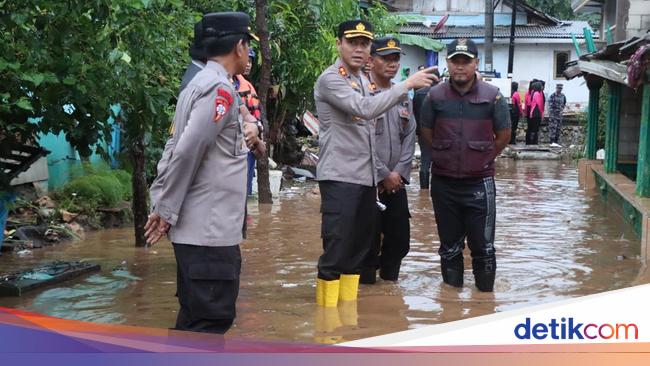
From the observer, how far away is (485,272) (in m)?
7.43

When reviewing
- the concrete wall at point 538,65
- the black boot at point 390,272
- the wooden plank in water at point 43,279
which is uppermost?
the concrete wall at point 538,65

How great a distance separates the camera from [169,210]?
182 inches

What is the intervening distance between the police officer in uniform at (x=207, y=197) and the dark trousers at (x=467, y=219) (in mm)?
3002

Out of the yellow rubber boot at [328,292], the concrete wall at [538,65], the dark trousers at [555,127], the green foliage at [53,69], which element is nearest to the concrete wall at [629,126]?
the yellow rubber boot at [328,292]

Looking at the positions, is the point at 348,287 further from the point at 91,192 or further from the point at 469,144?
the point at 91,192

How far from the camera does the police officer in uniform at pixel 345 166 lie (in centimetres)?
665

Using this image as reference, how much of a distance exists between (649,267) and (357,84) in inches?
143

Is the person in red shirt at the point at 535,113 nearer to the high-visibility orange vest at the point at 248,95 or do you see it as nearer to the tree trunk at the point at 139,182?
the tree trunk at the point at 139,182

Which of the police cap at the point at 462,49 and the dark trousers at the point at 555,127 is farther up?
the police cap at the point at 462,49

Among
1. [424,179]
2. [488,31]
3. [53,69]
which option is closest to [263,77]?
[424,179]

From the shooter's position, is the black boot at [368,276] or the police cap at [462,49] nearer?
the police cap at [462,49]

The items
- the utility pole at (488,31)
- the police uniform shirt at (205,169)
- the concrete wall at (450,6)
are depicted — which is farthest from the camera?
the concrete wall at (450,6)

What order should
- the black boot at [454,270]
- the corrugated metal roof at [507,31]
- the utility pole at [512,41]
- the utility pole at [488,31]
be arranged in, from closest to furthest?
→ the black boot at [454,270]
the utility pole at [488,31]
the utility pole at [512,41]
the corrugated metal roof at [507,31]

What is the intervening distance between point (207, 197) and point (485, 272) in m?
3.40
